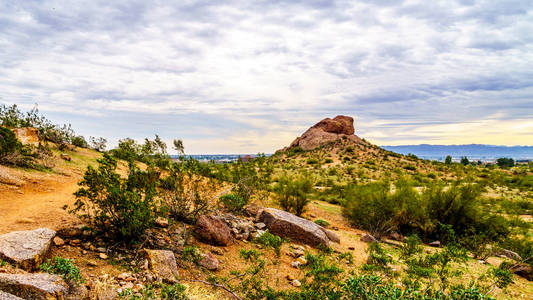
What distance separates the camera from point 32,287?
10.8 ft

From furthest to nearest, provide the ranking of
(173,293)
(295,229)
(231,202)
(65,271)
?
(231,202)
(295,229)
(65,271)
(173,293)

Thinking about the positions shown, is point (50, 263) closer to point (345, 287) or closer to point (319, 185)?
point (345, 287)

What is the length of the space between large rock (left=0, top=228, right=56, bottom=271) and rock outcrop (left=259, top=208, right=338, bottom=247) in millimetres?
6914

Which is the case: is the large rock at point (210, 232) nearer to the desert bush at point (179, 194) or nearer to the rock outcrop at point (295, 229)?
the desert bush at point (179, 194)

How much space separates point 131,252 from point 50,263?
1543 millimetres

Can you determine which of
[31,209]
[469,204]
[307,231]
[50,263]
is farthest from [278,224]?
[469,204]

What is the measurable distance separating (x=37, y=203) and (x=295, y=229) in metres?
8.47

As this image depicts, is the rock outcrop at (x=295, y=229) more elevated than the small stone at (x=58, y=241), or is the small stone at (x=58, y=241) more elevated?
the small stone at (x=58, y=241)

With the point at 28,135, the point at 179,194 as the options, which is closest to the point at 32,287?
the point at 179,194

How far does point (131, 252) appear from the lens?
18.8 feet

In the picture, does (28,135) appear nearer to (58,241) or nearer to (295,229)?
(58,241)

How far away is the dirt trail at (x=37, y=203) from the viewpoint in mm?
6111

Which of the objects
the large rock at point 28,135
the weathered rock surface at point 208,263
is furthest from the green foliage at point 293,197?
the large rock at point 28,135

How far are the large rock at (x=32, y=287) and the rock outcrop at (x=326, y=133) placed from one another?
6229cm
